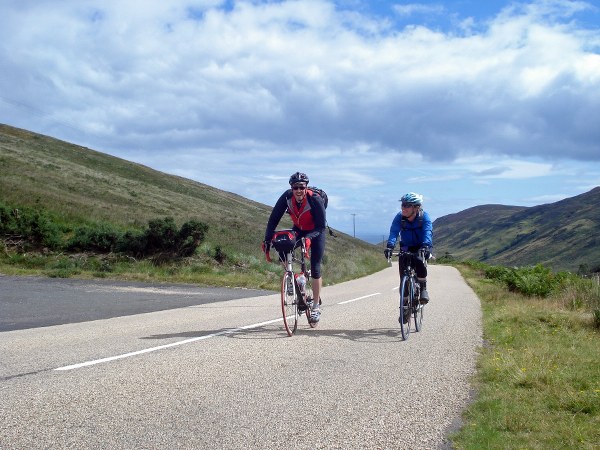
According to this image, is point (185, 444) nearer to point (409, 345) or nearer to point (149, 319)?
point (409, 345)

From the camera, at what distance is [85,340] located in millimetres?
7754

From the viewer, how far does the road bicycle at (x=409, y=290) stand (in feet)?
27.8

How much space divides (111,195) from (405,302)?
42.3 meters

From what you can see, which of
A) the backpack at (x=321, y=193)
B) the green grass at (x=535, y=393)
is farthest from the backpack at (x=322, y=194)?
the green grass at (x=535, y=393)

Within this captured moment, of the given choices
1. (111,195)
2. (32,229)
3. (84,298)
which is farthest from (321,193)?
(111,195)

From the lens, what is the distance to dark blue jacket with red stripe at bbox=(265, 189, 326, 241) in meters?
8.16

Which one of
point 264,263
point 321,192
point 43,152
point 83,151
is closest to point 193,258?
point 264,263

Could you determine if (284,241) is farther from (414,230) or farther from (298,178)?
(414,230)

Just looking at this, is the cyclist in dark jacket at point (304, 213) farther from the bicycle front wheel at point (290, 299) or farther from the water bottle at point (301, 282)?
the bicycle front wheel at point (290, 299)

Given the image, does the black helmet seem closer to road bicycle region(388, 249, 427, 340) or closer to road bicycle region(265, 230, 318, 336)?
road bicycle region(265, 230, 318, 336)

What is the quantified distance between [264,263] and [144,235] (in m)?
5.87

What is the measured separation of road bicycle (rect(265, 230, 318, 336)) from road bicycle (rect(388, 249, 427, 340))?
1328 millimetres

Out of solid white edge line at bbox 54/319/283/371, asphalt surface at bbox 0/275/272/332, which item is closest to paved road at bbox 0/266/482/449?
solid white edge line at bbox 54/319/283/371

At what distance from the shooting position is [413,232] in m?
8.85
